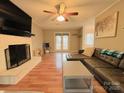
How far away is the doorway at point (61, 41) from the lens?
10898 mm

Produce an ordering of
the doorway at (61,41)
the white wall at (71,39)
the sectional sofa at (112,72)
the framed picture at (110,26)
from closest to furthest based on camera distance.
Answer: the sectional sofa at (112,72) < the framed picture at (110,26) < the white wall at (71,39) < the doorway at (61,41)

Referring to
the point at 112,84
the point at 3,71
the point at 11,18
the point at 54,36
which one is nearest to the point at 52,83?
the point at 3,71

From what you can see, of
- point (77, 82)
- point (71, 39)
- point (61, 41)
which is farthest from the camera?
point (61, 41)

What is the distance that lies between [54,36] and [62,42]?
101 centimetres

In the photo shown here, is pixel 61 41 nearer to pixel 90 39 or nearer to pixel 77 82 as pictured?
pixel 90 39

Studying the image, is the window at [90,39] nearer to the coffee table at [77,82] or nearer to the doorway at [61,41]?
the doorway at [61,41]

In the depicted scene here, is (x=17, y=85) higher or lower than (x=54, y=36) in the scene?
lower

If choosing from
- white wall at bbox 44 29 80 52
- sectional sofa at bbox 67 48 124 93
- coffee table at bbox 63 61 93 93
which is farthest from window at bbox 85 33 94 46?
coffee table at bbox 63 61 93 93

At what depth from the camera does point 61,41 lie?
10961 mm

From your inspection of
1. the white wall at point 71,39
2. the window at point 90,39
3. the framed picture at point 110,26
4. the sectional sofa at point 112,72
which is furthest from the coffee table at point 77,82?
the white wall at point 71,39

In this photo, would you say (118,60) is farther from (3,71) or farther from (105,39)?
(3,71)

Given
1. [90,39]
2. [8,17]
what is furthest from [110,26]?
[8,17]

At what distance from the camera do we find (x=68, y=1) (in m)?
3.38

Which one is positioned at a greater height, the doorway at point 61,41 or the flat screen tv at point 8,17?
the flat screen tv at point 8,17
